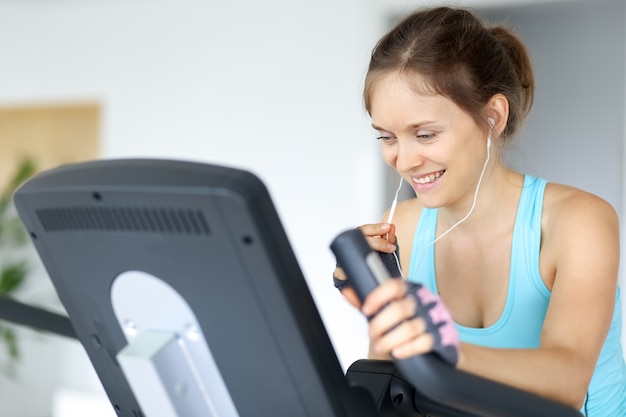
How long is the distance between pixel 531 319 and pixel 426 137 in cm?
38

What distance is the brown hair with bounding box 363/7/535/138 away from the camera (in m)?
1.30

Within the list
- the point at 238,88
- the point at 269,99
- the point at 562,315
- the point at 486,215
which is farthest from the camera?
the point at 238,88

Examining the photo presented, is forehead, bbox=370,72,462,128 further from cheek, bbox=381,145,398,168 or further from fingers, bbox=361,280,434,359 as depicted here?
fingers, bbox=361,280,434,359

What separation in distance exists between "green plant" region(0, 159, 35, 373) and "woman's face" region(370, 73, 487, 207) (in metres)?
4.30

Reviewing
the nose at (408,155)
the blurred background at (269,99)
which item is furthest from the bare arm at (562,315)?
the blurred background at (269,99)

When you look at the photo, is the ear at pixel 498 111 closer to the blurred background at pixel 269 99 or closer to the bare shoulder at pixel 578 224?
the bare shoulder at pixel 578 224

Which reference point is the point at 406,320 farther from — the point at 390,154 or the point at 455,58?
the point at 455,58

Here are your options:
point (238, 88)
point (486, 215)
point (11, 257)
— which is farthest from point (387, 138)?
point (11, 257)

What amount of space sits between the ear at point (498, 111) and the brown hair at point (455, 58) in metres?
0.01

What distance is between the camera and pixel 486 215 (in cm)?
149

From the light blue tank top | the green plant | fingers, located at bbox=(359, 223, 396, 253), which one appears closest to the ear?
the light blue tank top

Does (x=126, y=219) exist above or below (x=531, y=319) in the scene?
above

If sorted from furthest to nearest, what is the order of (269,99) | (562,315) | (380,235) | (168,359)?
(269,99)
(380,235)
(562,315)
(168,359)

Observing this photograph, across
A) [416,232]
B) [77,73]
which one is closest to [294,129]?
[77,73]
